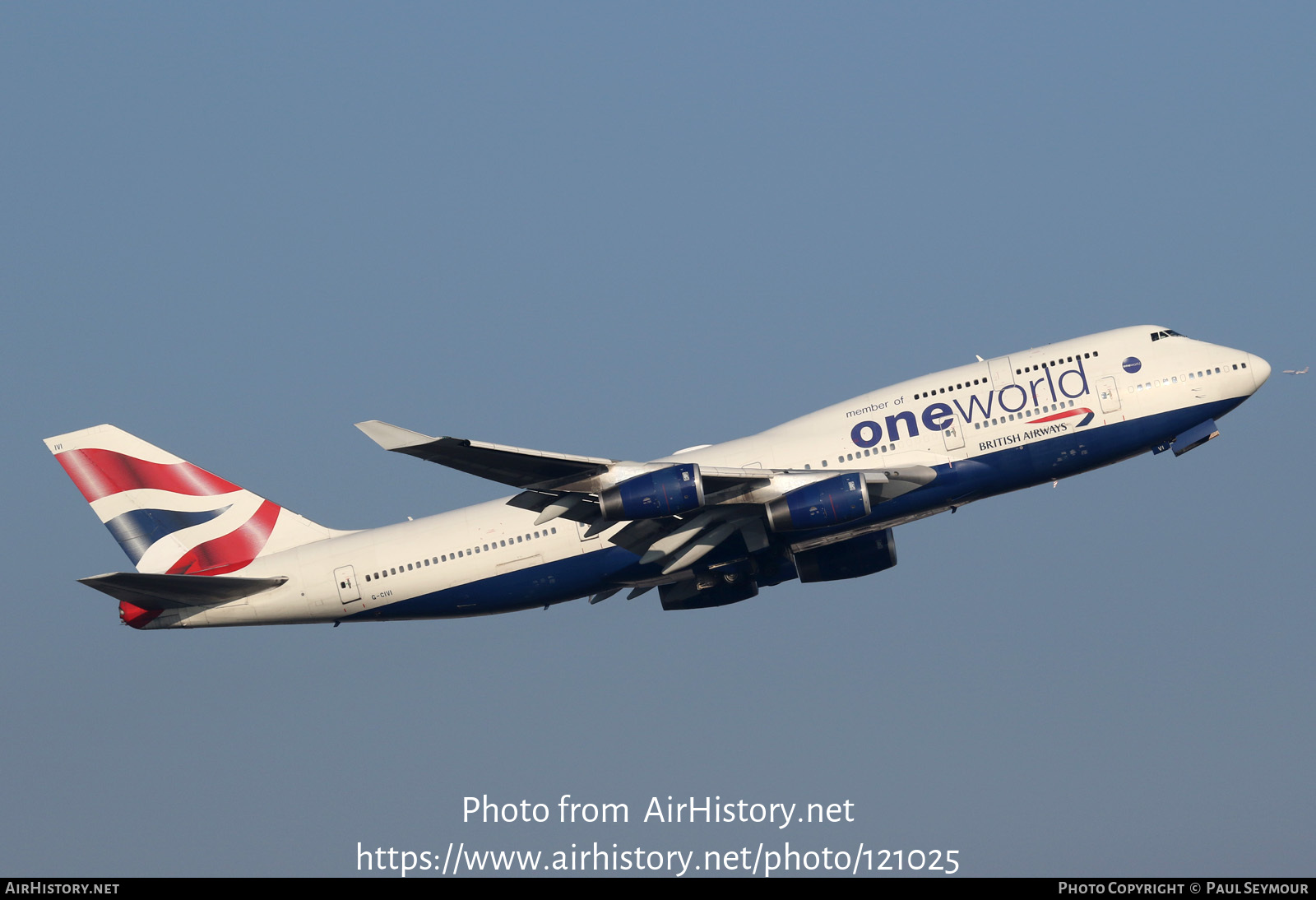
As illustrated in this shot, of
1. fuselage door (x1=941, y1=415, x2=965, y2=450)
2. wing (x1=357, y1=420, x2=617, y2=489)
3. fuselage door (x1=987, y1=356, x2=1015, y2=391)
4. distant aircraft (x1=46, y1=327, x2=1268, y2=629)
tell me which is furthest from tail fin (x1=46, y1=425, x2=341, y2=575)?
fuselage door (x1=987, y1=356, x2=1015, y2=391)

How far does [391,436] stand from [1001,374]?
19.2m

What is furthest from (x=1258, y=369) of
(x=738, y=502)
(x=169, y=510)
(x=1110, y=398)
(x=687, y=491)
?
(x=169, y=510)

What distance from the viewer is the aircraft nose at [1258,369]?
145 feet

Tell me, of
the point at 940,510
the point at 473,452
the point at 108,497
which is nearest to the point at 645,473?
the point at 473,452

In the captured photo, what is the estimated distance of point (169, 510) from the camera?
50812 mm

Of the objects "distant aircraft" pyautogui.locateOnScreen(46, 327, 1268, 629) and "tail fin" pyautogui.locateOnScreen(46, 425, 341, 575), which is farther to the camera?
"tail fin" pyautogui.locateOnScreen(46, 425, 341, 575)

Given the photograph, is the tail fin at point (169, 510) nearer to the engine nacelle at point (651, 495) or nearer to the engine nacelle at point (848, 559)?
the engine nacelle at point (651, 495)

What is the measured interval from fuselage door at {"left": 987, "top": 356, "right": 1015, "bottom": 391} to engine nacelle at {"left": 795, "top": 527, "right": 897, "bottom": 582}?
6.34 m

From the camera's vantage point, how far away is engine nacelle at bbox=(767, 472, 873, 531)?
42.1 m

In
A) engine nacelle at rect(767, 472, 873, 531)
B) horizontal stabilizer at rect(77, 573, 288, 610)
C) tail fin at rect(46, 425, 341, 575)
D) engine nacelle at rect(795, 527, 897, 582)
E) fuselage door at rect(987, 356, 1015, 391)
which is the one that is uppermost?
tail fin at rect(46, 425, 341, 575)

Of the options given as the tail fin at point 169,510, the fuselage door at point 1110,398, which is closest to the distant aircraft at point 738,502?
the fuselage door at point 1110,398

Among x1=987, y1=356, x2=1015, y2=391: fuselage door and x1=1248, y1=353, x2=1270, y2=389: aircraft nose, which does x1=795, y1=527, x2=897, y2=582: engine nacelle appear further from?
x1=1248, y1=353, x2=1270, y2=389: aircraft nose

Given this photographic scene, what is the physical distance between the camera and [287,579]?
47.5 m

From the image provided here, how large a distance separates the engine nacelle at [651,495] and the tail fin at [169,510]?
516 inches
